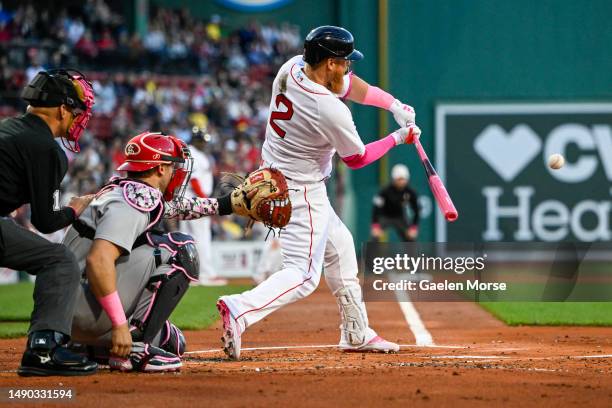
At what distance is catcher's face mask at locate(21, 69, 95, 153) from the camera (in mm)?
6172

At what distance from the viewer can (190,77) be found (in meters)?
25.9

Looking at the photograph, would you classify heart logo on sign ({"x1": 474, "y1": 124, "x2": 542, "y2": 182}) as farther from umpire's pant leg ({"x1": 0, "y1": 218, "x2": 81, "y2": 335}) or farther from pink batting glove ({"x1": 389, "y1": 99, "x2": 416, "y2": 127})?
umpire's pant leg ({"x1": 0, "y1": 218, "x2": 81, "y2": 335})

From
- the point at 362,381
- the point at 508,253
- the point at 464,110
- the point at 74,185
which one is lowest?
the point at 362,381

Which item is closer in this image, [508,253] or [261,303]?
[261,303]

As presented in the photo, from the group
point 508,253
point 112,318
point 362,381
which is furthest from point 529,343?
point 508,253

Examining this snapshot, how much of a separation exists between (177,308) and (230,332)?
5723 millimetres

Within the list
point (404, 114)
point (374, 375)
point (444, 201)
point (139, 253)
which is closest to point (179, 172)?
point (139, 253)

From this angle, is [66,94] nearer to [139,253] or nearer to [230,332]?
[139,253]

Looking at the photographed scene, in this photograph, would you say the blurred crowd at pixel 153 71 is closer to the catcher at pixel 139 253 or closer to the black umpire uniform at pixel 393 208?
the black umpire uniform at pixel 393 208

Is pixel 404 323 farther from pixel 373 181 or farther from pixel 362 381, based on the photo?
pixel 373 181

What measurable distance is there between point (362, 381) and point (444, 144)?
1591 cm

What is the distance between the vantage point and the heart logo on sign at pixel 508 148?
21.6m

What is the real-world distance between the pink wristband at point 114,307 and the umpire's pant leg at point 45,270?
0.59ft

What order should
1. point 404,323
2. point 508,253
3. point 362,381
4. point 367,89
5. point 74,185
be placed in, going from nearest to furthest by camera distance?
point 362,381, point 367,89, point 404,323, point 508,253, point 74,185
